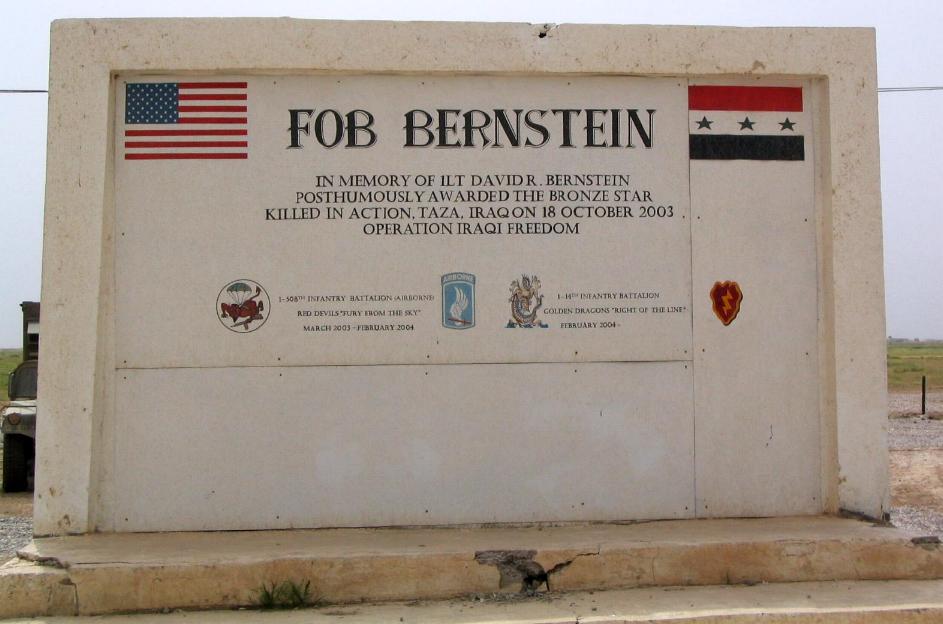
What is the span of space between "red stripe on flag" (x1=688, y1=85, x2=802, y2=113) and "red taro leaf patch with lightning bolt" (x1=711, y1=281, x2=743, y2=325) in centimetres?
113

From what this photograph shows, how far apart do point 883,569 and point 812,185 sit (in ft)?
7.81

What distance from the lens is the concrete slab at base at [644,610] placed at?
5055 millimetres

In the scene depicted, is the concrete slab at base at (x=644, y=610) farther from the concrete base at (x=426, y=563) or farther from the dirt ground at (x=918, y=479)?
the dirt ground at (x=918, y=479)

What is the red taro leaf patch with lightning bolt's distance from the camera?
21.1 ft

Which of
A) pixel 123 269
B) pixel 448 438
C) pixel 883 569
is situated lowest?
pixel 883 569

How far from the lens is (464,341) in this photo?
627 cm

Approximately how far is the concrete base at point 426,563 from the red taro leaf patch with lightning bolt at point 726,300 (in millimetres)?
1298

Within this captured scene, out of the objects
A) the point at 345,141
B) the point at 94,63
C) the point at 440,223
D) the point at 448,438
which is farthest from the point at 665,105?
the point at 94,63

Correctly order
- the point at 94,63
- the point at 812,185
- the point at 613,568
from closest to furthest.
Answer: the point at 613,568 < the point at 94,63 < the point at 812,185

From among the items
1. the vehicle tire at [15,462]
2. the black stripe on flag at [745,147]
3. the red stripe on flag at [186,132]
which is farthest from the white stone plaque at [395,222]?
the vehicle tire at [15,462]

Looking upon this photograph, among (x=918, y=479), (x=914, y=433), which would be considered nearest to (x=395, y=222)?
(x=918, y=479)

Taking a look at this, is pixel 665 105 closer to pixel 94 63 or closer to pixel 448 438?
pixel 448 438

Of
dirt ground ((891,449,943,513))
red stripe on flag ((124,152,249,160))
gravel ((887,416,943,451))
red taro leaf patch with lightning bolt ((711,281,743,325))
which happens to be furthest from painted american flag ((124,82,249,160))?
gravel ((887,416,943,451))

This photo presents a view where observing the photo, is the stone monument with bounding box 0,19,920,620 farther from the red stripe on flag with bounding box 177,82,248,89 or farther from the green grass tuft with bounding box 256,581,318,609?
the green grass tuft with bounding box 256,581,318,609
